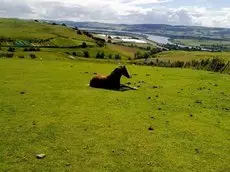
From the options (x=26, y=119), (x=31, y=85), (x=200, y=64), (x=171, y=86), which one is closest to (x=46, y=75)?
(x=31, y=85)

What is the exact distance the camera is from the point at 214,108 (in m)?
21.6

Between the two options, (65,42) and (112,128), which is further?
(65,42)

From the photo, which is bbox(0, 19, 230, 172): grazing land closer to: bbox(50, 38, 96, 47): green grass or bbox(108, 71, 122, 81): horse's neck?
bbox(108, 71, 122, 81): horse's neck

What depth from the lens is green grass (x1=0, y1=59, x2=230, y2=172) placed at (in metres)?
12.6

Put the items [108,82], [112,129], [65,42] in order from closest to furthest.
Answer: [112,129] < [108,82] < [65,42]

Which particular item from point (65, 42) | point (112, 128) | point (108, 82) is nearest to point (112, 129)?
point (112, 128)

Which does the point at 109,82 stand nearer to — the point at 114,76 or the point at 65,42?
the point at 114,76

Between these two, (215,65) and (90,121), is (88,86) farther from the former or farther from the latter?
(215,65)

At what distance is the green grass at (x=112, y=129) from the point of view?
41.4 ft

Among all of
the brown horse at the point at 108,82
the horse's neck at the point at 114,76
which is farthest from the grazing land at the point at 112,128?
the horse's neck at the point at 114,76

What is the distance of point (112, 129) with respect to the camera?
635 inches

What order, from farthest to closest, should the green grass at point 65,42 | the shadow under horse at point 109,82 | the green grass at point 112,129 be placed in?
the green grass at point 65,42
the shadow under horse at point 109,82
the green grass at point 112,129

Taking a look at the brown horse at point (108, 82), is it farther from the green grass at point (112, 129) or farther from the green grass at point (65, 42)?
the green grass at point (65, 42)

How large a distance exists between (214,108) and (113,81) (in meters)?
8.72
